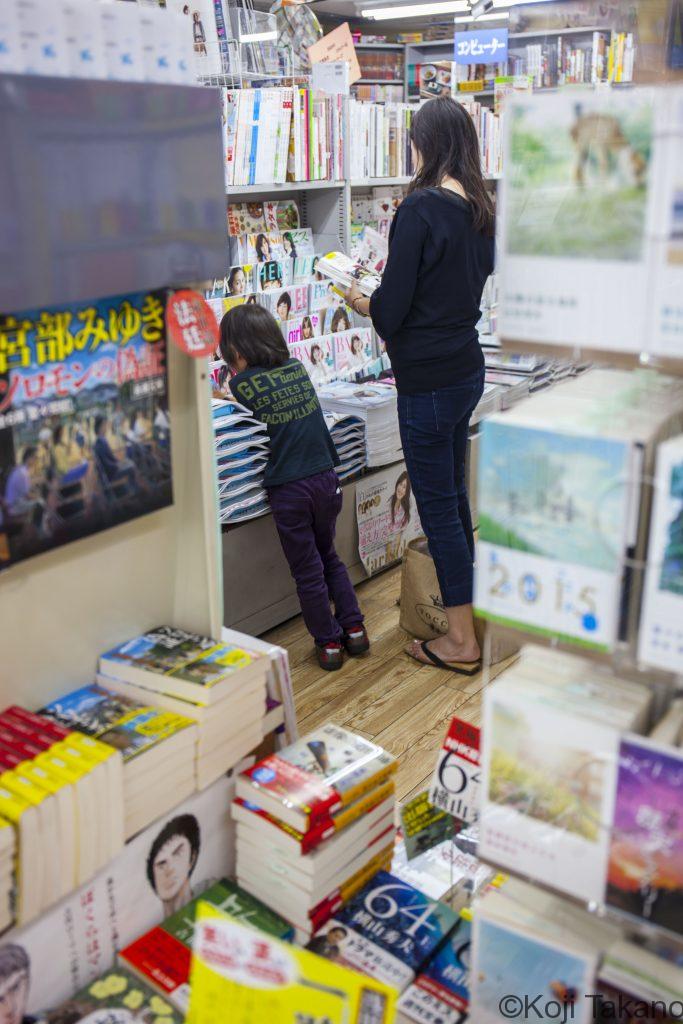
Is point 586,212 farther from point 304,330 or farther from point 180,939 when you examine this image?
point 304,330

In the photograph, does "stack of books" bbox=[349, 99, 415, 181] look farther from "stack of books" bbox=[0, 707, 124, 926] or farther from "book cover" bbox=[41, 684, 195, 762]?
"stack of books" bbox=[0, 707, 124, 926]

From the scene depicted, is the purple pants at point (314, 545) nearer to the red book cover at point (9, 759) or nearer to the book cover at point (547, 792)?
the red book cover at point (9, 759)

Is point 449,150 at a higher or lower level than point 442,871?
higher

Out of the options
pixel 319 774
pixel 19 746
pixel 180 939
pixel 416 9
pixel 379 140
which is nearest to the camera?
pixel 19 746

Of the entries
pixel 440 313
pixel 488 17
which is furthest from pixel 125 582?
pixel 488 17

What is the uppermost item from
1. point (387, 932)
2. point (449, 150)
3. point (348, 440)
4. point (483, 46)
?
point (483, 46)

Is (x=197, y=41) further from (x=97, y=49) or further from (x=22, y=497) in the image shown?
(x=22, y=497)

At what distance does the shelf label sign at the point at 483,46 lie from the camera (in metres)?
5.06

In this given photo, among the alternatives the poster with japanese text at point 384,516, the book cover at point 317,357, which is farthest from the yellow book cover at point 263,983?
the book cover at point 317,357

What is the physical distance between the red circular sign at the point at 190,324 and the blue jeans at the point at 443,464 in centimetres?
134

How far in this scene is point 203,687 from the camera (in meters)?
1.42

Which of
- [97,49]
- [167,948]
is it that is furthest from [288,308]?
[167,948]

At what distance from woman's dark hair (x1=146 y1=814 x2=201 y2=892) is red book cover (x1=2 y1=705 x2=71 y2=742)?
0.75 feet

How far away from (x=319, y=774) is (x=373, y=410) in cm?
210
